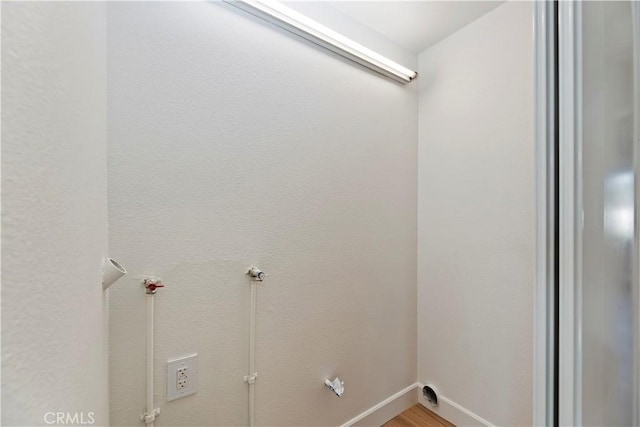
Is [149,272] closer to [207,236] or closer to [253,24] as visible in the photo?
[207,236]

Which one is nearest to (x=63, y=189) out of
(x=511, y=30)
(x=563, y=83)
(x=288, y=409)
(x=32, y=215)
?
(x=32, y=215)

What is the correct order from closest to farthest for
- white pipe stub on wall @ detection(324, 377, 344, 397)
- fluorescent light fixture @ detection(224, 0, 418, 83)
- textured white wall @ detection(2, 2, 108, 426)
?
textured white wall @ detection(2, 2, 108, 426)
fluorescent light fixture @ detection(224, 0, 418, 83)
white pipe stub on wall @ detection(324, 377, 344, 397)

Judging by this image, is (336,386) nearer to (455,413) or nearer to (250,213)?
(455,413)

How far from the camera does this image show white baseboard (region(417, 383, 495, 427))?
1.38 meters

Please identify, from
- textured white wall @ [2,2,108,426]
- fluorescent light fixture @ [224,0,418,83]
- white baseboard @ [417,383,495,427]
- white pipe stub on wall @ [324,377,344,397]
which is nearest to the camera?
textured white wall @ [2,2,108,426]

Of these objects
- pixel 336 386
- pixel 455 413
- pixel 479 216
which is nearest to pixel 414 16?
pixel 479 216

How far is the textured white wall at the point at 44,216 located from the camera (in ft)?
0.58

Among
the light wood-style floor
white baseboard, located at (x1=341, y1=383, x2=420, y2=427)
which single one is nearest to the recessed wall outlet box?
white baseboard, located at (x1=341, y1=383, x2=420, y2=427)

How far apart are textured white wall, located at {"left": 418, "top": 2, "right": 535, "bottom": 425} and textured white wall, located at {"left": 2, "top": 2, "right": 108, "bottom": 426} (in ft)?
5.20

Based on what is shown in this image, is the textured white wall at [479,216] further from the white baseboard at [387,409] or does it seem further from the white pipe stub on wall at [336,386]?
the white pipe stub on wall at [336,386]

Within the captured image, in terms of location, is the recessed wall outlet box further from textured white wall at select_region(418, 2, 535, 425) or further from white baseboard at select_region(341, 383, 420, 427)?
textured white wall at select_region(418, 2, 535, 425)

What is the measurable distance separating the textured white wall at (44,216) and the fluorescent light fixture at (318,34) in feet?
2.57

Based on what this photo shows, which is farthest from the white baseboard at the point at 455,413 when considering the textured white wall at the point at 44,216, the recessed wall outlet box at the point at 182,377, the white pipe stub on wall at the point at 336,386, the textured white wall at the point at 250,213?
the textured white wall at the point at 44,216

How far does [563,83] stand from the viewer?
9.9 inches
